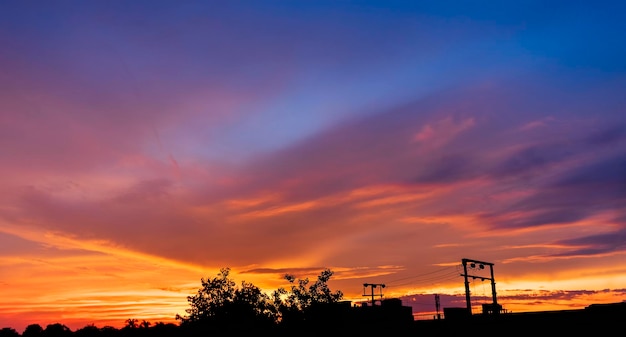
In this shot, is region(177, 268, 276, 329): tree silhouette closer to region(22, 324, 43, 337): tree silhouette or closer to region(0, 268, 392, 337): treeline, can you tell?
region(0, 268, 392, 337): treeline

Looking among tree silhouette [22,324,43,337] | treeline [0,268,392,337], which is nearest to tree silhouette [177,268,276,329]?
treeline [0,268,392,337]

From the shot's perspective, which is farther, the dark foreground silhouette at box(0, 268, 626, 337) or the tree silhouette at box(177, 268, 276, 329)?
the tree silhouette at box(177, 268, 276, 329)

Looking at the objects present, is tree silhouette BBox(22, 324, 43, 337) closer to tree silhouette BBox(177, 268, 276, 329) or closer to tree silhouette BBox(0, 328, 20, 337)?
tree silhouette BBox(0, 328, 20, 337)

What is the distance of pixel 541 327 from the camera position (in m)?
50.2

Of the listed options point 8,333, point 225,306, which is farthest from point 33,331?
point 225,306

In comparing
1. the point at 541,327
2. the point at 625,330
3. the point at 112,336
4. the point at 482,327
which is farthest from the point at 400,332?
the point at 112,336

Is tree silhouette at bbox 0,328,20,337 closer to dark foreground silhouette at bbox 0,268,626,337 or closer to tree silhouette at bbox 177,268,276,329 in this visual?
dark foreground silhouette at bbox 0,268,626,337

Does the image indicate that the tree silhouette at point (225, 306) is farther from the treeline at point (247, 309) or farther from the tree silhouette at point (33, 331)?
the tree silhouette at point (33, 331)

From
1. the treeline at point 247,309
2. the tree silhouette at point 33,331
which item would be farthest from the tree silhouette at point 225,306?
the tree silhouette at point 33,331

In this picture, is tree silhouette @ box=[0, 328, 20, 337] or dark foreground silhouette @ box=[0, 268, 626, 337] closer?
dark foreground silhouette @ box=[0, 268, 626, 337]

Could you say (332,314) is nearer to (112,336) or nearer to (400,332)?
(400,332)

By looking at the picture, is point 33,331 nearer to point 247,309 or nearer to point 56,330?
point 56,330

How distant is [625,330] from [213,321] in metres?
64.9

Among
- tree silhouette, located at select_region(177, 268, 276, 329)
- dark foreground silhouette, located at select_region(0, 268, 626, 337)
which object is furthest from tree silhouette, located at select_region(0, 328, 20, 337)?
tree silhouette, located at select_region(177, 268, 276, 329)
